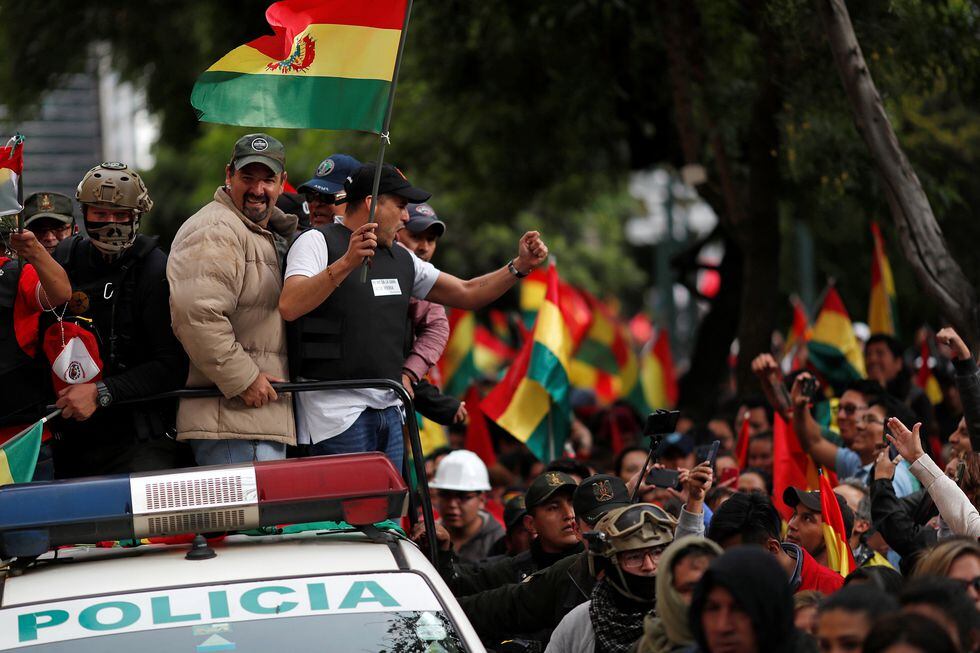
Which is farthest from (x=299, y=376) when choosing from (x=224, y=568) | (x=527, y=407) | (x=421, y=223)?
(x=527, y=407)

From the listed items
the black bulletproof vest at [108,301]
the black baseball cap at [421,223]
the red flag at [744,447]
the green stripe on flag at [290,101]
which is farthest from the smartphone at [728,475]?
the black bulletproof vest at [108,301]

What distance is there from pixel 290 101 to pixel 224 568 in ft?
8.07

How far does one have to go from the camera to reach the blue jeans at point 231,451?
5.99 m

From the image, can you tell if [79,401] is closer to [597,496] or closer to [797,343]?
[597,496]

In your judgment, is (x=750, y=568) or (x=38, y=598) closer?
(x=750, y=568)

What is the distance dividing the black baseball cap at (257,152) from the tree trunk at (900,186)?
11.7 feet

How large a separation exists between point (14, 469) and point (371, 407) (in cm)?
142

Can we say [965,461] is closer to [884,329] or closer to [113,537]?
[113,537]

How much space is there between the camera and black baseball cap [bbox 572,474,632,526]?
6641 millimetres

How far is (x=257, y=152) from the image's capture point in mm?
6098

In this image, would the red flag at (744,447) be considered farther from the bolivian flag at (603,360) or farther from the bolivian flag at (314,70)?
the bolivian flag at (603,360)

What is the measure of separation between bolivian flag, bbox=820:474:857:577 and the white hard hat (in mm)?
2656

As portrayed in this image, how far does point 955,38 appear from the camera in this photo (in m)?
10.6

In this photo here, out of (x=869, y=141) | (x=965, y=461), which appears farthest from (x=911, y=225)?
(x=965, y=461)
